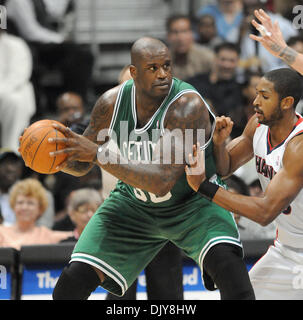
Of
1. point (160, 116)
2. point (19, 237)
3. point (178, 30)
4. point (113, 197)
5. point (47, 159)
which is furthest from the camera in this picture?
point (178, 30)

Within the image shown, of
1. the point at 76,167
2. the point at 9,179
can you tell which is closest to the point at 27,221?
the point at 9,179

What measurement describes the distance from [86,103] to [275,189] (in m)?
4.56

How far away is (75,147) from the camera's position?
338 centimetres

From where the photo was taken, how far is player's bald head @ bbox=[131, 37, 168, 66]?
147 inches

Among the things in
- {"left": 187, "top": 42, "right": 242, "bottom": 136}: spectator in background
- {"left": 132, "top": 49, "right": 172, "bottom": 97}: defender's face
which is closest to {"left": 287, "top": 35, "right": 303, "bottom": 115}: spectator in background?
{"left": 187, "top": 42, "right": 242, "bottom": 136}: spectator in background

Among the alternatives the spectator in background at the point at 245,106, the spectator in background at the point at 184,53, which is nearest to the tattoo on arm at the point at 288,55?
the spectator in background at the point at 245,106

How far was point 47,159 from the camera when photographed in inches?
138

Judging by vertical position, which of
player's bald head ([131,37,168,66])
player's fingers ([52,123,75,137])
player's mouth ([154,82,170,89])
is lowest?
player's fingers ([52,123,75,137])

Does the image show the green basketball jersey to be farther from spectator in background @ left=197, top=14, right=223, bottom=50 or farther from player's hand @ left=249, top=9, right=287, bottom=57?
spectator in background @ left=197, top=14, right=223, bottom=50

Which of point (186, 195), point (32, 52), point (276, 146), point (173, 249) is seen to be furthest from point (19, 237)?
point (32, 52)

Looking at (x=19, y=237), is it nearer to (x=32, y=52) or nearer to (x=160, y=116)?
(x=160, y=116)

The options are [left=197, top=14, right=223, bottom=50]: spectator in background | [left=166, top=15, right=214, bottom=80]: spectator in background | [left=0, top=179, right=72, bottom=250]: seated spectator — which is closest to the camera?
[left=0, top=179, right=72, bottom=250]: seated spectator

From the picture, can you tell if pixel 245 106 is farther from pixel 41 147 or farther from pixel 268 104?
pixel 41 147

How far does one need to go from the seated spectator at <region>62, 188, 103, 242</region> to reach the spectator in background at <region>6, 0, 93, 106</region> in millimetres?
2577
